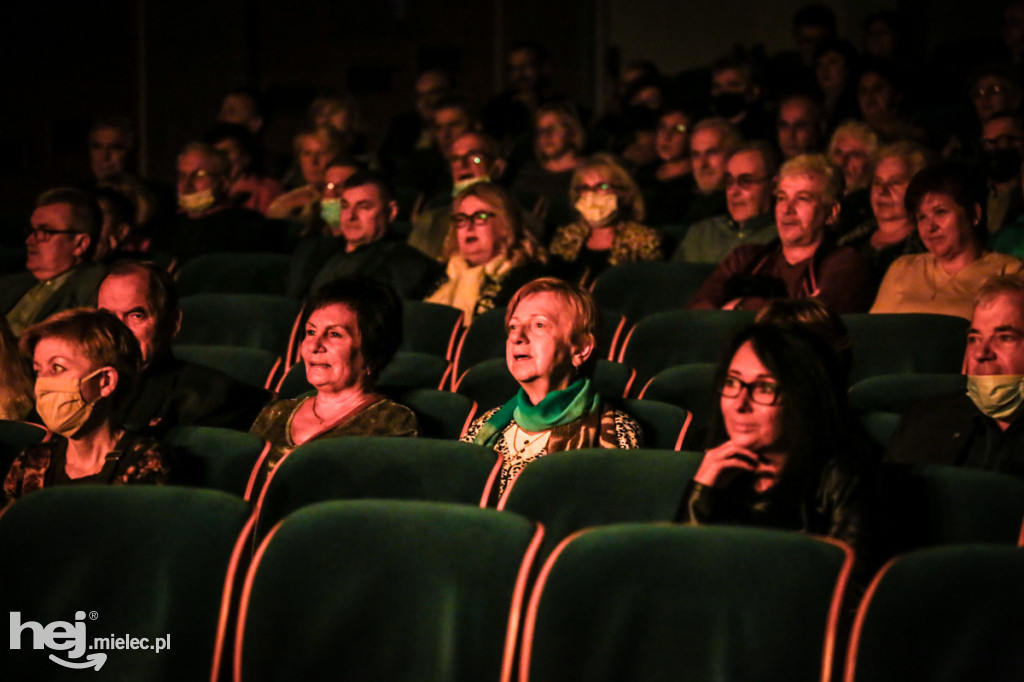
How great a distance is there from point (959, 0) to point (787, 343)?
656 centimetres

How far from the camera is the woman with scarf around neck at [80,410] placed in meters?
2.46

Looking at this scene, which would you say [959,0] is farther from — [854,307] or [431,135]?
[854,307]

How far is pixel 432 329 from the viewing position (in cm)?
380

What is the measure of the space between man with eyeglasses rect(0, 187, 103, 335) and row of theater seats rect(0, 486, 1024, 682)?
7.23ft

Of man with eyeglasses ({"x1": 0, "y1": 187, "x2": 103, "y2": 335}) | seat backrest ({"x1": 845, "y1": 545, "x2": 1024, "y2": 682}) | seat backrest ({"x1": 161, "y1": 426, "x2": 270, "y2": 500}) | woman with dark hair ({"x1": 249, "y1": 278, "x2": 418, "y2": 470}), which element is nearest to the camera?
seat backrest ({"x1": 845, "y1": 545, "x2": 1024, "y2": 682})

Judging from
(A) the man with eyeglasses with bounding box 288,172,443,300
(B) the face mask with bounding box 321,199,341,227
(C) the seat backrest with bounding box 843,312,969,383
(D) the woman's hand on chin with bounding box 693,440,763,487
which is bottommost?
(D) the woman's hand on chin with bounding box 693,440,763,487

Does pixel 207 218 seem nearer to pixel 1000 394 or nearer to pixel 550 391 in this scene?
pixel 550 391

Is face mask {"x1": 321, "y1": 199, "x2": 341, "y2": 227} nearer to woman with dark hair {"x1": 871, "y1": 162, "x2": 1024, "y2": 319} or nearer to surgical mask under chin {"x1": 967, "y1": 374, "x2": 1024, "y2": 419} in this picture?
woman with dark hair {"x1": 871, "y1": 162, "x2": 1024, "y2": 319}

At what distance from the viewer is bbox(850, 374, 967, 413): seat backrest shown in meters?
2.74

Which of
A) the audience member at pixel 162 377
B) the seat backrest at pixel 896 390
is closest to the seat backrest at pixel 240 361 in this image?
the audience member at pixel 162 377

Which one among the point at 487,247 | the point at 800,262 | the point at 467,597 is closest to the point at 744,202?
the point at 800,262

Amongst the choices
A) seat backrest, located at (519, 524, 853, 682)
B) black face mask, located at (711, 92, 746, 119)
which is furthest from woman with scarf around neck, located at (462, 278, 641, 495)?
black face mask, located at (711, 92, 746, 119)

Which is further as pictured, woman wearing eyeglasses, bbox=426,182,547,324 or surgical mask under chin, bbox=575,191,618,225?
surgical mask under chin, bbox=575,191,618,225

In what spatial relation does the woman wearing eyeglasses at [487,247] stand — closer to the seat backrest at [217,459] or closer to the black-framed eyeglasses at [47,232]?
the black-framed eyeglasses at [47,232]
